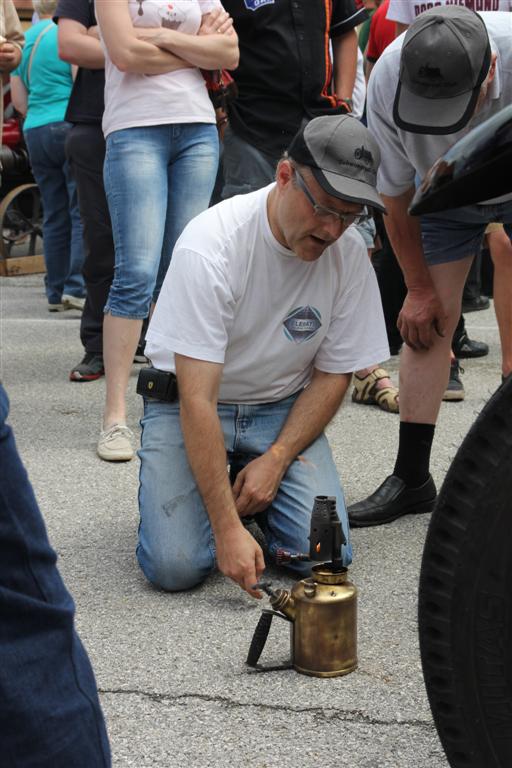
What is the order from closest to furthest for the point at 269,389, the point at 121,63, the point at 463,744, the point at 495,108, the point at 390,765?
the point at 463,744, the point at 390,765, the point at 495,108, the point at 269,389, the point at 121,63

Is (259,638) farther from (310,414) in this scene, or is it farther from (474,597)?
(474,597)

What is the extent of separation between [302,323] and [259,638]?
2.91ft

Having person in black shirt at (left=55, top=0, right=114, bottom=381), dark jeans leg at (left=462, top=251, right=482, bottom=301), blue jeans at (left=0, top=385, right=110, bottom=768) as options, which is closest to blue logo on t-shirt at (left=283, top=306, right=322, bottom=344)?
blue jeans at (left=0, top=385, right=110, bottom=768)

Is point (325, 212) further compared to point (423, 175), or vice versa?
point (423, 175)

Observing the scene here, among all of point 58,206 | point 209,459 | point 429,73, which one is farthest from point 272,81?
point 58,206

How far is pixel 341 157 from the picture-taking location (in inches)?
102

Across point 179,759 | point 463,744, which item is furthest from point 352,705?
point 463,744

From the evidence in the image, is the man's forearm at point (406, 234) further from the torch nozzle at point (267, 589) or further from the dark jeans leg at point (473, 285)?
the dark jeans leg at point (473, 285)

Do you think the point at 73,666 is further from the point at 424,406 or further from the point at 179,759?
the point at 424,406

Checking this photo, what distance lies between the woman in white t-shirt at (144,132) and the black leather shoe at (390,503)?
93cm

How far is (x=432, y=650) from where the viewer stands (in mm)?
1663

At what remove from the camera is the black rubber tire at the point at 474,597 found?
61.7 inches

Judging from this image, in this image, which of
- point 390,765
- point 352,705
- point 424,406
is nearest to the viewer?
point 390,765

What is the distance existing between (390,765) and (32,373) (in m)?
3.67
